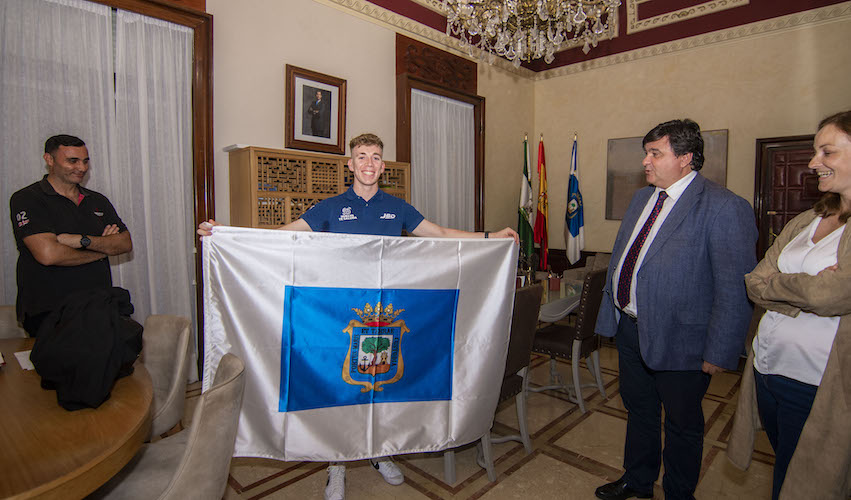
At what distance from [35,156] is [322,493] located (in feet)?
8.93

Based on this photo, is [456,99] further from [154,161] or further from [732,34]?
[154,161]

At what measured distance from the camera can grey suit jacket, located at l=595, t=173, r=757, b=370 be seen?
173 cm

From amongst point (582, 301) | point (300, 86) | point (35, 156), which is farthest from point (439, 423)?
point (300, 86)

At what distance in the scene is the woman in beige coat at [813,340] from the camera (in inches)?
Result: 51.3

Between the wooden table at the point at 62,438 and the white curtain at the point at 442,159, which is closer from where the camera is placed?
the wooden table at the point at 62,438

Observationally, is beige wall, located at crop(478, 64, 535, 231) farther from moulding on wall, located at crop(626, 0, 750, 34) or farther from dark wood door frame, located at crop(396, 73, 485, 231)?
moulding on wall, located at crop(626, 0, 750, 34)

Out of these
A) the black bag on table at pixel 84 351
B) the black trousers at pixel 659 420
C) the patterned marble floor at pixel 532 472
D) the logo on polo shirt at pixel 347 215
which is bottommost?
the patterned marble floor at pixel 532 472

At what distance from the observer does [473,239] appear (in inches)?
77.9

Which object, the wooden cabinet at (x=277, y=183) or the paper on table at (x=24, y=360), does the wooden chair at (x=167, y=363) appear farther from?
the wooden cabinet at (x=277, y=183)

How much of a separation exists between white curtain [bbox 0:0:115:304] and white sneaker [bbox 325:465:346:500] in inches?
92.4

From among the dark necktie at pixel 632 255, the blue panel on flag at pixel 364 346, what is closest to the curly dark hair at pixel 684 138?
the dark necktie at pixel 632 255

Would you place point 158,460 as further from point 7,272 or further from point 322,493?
point 7,272

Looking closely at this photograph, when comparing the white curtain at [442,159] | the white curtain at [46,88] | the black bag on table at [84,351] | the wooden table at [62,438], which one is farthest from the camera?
the white curtain at [442,159]

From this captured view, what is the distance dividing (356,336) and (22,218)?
1866 mm
